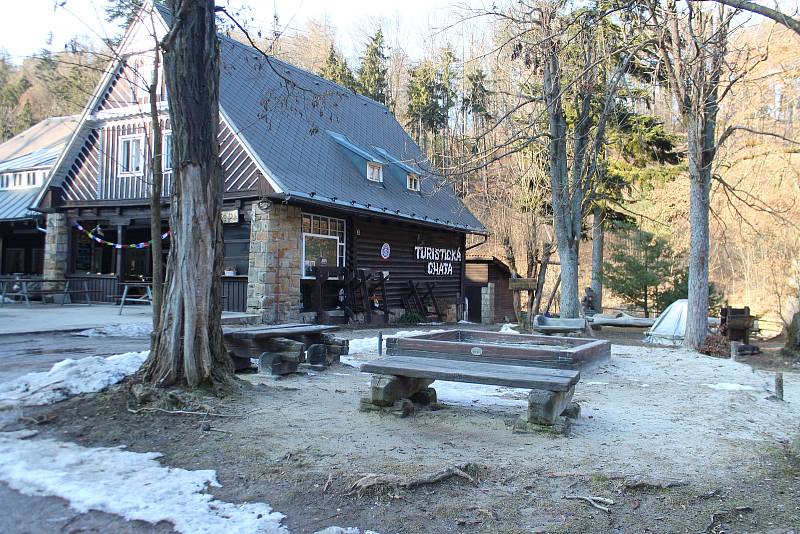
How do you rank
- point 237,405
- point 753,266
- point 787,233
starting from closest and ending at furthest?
point 237,405 < point 787,233 < point 753,266

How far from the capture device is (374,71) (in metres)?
38.9

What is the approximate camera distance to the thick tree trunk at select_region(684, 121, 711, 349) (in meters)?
12.4

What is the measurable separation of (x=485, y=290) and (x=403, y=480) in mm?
25046

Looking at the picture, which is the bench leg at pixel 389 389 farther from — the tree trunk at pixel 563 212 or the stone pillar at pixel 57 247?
the stone pillar at pixel 57 247

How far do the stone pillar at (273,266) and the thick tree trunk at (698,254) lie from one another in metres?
9.09

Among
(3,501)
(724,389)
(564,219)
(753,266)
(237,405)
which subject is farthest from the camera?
(753,266)

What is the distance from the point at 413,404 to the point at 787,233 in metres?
18.3

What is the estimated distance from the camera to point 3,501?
3613mm

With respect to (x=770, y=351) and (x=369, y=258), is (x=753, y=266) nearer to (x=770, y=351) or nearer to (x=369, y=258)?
(x=770, y=351)

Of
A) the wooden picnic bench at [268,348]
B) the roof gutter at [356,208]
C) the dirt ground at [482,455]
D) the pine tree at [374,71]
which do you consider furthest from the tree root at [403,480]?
the pine tree at [374,71]

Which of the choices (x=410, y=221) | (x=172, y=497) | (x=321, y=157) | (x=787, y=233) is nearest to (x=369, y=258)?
(x=410, y=221)

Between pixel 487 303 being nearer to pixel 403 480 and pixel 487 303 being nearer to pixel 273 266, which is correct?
pixel 273 266

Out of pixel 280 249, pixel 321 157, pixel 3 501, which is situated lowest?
pixel 3 501

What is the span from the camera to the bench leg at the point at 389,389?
571 centimetres
